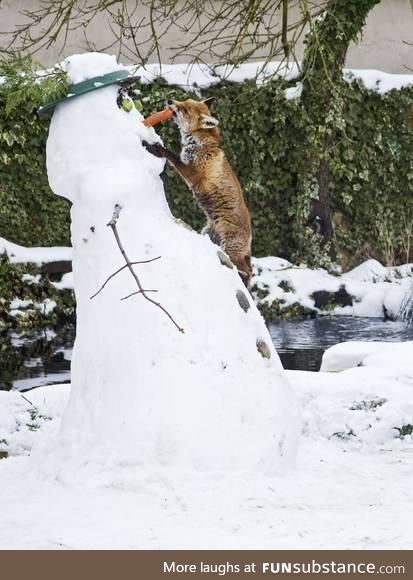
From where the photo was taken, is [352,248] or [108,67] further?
[352,248]

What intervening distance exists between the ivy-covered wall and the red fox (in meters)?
7.18

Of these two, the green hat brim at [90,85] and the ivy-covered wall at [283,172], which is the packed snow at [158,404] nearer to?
the green hat brim at [90,85]

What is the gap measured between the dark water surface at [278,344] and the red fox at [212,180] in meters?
4.33

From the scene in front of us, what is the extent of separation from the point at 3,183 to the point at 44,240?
890 millimetres

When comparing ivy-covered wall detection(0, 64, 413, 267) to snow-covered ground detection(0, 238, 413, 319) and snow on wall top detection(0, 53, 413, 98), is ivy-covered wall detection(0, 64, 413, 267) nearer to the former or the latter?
snow on wall top detection(0, 53, 413, 98)

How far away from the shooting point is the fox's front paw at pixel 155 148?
459 centimetres

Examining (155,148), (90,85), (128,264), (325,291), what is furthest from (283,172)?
(128,264)

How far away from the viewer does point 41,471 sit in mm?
4371

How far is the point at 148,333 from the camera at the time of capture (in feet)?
14.2

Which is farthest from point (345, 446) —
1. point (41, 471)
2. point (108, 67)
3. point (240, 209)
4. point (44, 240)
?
point (44, 240)

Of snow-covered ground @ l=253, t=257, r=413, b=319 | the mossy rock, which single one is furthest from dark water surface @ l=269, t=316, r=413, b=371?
the mossy rock
